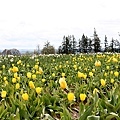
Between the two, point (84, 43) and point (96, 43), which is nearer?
point (96, 43)

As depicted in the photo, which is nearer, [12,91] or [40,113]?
[40,113]

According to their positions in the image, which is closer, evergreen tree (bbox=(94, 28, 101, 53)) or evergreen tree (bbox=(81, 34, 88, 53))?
evergreen tree (bbox=(94, 28, 101, 53))

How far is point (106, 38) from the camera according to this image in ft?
172

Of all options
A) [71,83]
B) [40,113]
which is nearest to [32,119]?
[40,113]

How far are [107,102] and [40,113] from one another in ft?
2.67

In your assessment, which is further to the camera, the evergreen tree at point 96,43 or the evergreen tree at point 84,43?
the evergreen tree at point 84,43

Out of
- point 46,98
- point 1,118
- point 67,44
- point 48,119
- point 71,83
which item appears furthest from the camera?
point 67,44

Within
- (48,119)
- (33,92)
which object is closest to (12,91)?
(33,92)

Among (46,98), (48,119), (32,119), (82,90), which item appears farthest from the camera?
(82,90)

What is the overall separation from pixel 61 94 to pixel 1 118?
1335mm

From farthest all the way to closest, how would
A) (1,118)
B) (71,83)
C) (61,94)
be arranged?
(71,83) → (61,94) → (1,118)

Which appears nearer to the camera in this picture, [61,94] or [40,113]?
[40,113]

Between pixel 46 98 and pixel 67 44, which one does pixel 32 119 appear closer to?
pixel 46 98

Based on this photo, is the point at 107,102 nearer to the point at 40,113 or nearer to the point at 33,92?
the point at 40,113
